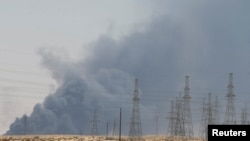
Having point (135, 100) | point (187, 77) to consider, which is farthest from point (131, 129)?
point (187, 77)

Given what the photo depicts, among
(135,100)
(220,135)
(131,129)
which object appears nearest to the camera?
(220,135)

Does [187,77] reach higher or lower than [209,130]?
higher

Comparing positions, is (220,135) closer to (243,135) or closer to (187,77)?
(243,135)

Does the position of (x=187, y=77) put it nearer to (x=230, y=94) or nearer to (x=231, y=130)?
(x=230, y=94)

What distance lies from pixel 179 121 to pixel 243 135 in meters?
146

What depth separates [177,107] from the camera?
648 ft

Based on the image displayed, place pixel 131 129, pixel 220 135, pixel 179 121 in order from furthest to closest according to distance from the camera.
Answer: pixel 179 121 → pixel 131 129 → pixel 220 135

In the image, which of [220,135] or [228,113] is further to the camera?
[228,113]

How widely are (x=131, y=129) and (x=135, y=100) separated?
17.0m

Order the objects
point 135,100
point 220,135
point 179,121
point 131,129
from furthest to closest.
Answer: point 179,121
point 131,129
point 135,100
point 220,135

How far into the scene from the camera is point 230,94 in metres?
171

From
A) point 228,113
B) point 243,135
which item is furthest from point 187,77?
point 243,135

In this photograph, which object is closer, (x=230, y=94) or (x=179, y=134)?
(x=230, y=94)

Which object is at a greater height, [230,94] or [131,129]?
[230,94]
